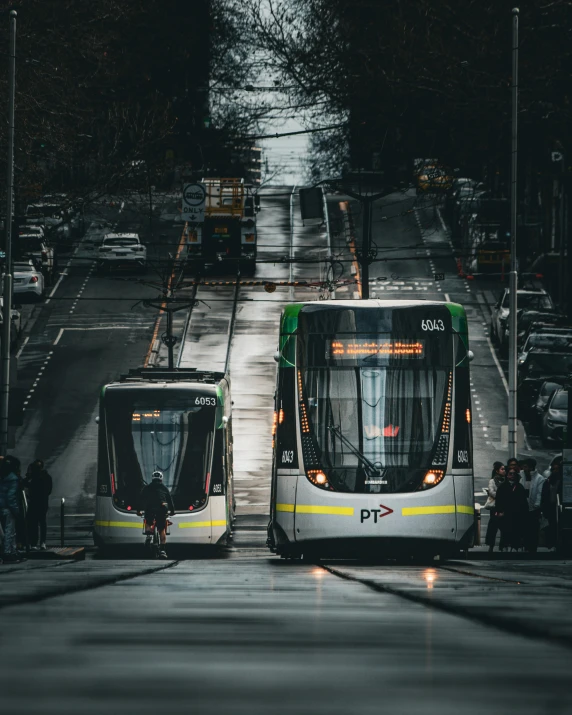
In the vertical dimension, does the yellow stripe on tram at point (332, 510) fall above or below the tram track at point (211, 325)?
below

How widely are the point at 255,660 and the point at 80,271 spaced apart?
67.9m

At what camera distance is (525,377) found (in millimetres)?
41438

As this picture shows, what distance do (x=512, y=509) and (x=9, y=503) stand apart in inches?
293

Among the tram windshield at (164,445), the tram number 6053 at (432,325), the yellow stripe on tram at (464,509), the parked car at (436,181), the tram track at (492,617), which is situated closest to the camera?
the tram track at (492,617)

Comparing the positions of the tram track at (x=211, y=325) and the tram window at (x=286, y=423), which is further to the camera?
the tram track at (x=211, y=325)

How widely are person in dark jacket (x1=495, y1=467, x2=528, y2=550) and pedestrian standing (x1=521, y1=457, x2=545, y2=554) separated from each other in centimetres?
13

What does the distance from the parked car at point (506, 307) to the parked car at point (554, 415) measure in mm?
13376

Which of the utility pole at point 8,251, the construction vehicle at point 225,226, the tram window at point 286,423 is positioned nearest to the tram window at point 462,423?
the tram window at point 286,423

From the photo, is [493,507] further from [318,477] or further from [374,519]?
[318,477]

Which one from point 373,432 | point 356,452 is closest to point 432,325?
point 373,432

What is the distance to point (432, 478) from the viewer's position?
1683 cm

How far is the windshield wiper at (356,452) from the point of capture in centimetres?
1681

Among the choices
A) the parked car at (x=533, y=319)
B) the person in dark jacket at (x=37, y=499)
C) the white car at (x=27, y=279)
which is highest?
the white car at (x=27, y=279)

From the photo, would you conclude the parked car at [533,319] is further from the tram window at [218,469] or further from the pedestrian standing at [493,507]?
the pedestrian standing at [493,507]
